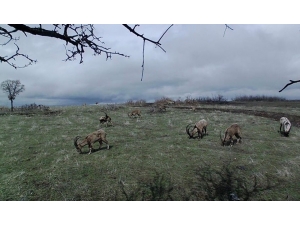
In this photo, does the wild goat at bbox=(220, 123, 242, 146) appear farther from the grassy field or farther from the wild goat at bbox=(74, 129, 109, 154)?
the wild goat at bbox=(74, 129, 109, 154)

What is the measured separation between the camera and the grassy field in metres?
5.89

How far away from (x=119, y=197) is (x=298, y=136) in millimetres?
9502

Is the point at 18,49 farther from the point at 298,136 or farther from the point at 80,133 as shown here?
the point at 298,136

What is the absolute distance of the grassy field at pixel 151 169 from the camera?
589 cm

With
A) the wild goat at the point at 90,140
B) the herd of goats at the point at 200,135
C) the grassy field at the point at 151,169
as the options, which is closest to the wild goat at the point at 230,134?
the herd of goats at the point at 200,135

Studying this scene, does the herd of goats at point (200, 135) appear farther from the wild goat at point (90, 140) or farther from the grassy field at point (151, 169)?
the grassy field at point (151, 169)

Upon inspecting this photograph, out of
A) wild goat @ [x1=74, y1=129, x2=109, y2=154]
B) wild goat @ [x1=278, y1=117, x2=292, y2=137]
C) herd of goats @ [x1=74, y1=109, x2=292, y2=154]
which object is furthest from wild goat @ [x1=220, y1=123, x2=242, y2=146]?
wild goat @ [x1=74, y1=129, x2=109, y2=154]

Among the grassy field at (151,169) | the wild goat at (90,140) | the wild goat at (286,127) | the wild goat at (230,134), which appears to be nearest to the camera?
the grassy field at (151,169)

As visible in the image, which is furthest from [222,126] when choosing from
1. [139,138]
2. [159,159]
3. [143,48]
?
[143,48]

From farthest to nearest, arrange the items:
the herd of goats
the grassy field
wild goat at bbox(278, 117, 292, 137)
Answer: wild goat at bbox(278, 117, 292, 137), the herd of goats, the grassy field

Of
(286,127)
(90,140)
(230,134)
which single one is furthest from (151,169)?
(286,127)

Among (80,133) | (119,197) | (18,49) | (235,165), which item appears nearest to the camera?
(18,49)

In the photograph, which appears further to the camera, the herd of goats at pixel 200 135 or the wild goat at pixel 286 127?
the wild goat at pixel 286 127

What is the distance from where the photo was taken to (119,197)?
19.1ft
